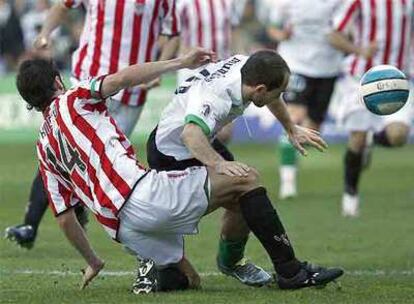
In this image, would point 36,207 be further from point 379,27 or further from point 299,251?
point 379,27

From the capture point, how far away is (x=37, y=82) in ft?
25.8

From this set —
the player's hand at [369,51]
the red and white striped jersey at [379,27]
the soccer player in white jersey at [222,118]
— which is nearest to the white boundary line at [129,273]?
the soccer player in white jersey at [222,118]

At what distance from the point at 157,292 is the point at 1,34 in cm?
1795

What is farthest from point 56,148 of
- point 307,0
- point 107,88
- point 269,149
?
point 269,149

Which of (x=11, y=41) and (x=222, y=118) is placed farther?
(x=11, y=41)

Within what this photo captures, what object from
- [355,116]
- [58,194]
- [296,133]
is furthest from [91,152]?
[355,116]

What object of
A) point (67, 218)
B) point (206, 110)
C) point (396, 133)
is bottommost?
point (396, 133)

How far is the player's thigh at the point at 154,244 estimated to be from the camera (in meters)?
7.82

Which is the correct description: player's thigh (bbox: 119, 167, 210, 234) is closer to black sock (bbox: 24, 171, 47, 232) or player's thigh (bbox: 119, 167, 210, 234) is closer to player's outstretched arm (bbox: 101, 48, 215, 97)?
player's outstretched arm (bbox: 101, 48, 215, 97)

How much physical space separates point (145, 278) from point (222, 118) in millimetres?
983

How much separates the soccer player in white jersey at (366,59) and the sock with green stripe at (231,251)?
4446 mm

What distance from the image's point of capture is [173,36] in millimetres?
10570

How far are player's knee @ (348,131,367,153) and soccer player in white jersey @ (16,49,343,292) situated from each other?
505 cm

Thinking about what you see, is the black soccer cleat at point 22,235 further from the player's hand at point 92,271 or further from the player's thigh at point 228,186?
the player's thigh at point 228,186
